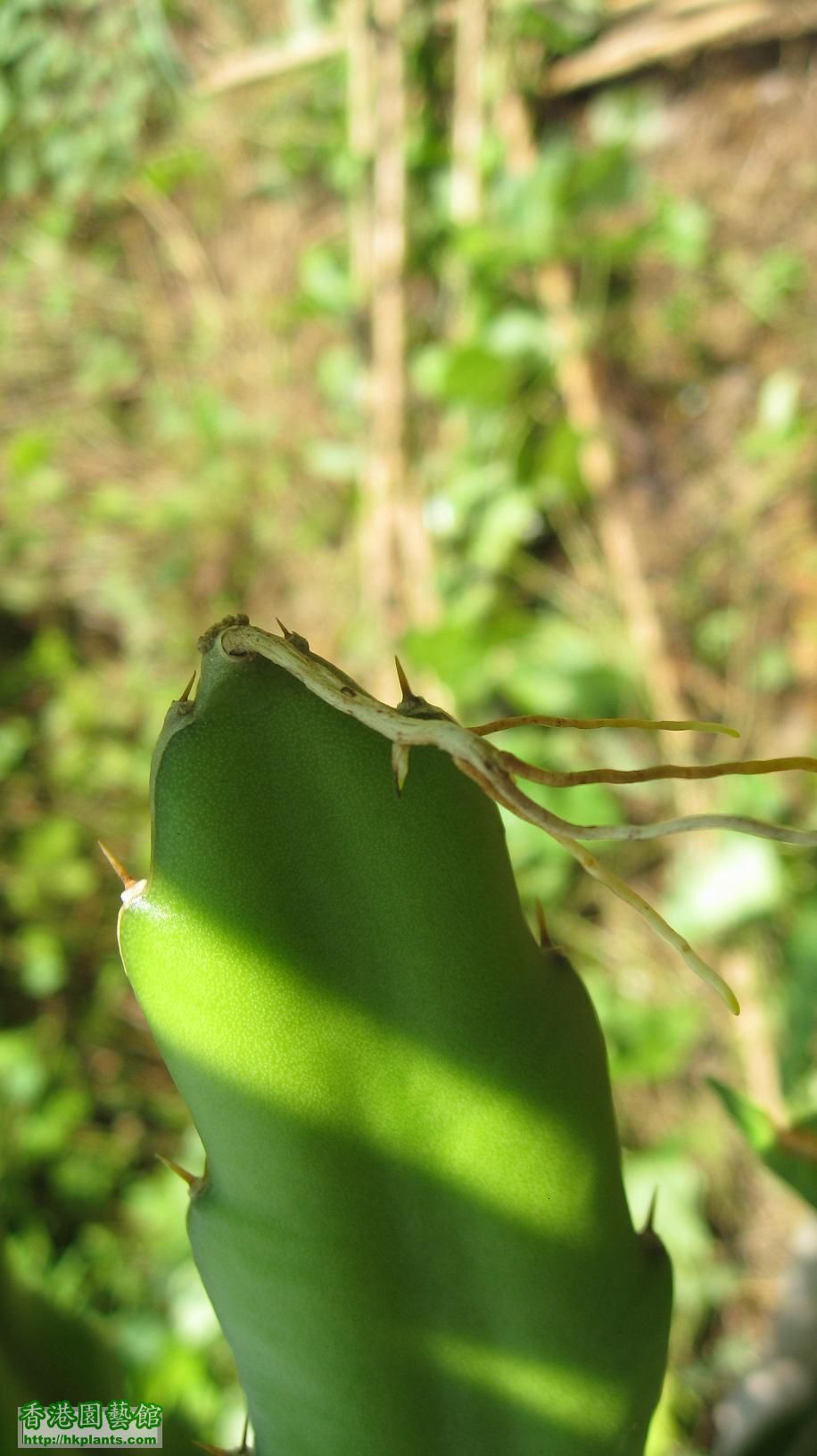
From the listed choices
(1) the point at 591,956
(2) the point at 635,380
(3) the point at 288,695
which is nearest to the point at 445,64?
(2) the point at 635,380

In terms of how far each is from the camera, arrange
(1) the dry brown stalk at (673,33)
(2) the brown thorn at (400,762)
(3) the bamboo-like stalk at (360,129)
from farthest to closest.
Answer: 1. (1) the dry brown stalk at (673,33)
2. (3) the bamboo-like stalk at (360,129)
3. (2) the brown thorn at (400,762)

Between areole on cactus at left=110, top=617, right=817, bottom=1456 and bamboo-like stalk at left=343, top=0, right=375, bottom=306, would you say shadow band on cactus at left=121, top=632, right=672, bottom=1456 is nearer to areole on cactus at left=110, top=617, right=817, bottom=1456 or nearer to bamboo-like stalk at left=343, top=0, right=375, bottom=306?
areole on cactus at left=110, top=617, right=817, bottom=1456

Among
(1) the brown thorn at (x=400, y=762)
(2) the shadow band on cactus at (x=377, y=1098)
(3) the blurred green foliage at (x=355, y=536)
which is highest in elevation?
(3) the blurred green foliage at (x=355, y=536)

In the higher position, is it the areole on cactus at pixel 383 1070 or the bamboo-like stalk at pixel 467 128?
the bamboo-like stalk at pixel 467 128

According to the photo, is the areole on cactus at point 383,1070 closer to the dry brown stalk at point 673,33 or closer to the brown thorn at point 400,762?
the brown thorn at point 400,762

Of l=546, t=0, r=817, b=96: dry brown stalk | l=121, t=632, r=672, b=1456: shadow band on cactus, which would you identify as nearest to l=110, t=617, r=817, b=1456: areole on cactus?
l=121, t=632, r=672, b=1456: shadow band on cactus

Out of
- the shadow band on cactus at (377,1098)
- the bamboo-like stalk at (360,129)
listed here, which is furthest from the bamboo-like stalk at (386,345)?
the shadow band on cactus at (377,1098)
